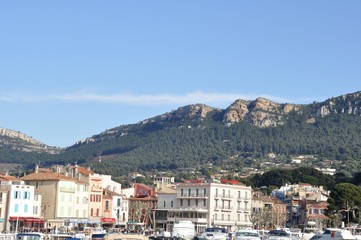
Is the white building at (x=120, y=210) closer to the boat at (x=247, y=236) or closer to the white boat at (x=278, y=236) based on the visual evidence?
the white boat at (x=278, y=236)

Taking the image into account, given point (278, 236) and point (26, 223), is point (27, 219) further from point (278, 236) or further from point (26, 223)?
point (278, 236)

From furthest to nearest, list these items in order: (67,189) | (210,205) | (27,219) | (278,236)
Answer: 1. (210,205)
2. (67,189)
3. (27,219)
4. (278,236)

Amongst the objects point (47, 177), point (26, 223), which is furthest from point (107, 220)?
point (26, 223)

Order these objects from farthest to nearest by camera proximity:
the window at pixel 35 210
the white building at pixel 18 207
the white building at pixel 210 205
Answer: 1. the white building at pixel 210 205
2. the window at pixel 35 210
3. the white building at pixel 18 207

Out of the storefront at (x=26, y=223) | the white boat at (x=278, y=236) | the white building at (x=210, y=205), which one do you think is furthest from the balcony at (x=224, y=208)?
the white boat at (x=278, y=236)

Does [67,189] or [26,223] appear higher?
[67,189]

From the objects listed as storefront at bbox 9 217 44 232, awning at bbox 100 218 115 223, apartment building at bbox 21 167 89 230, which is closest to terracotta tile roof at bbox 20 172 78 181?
apartment building at bbox 21 167 89 230

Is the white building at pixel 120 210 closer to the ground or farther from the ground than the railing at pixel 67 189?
closer to the ground

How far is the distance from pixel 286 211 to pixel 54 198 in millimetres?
69058

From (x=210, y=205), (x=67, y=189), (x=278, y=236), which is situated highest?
(x=67, y=189)

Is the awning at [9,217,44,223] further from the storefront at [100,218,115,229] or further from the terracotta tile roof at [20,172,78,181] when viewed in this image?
the storefront at [100,218,115,229]

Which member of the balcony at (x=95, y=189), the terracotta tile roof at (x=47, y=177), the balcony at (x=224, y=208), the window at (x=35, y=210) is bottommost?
the window at (x=35, y=210)

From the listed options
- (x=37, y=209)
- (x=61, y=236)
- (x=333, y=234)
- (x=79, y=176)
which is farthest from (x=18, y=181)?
(x=333, y=234)

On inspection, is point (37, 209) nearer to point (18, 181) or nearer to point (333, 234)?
point (18, 181)
